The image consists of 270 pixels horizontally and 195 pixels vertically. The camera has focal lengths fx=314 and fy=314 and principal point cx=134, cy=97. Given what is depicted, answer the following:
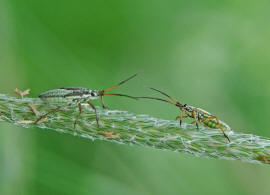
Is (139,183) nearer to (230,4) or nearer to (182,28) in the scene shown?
(182,28)

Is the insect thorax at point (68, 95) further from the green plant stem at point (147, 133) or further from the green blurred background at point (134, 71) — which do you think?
the green blurred background at point (134, 71)

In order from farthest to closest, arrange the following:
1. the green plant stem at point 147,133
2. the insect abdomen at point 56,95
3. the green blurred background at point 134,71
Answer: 1. the green blurred background at point 134,71
2. the insect abdomen at point 56,95
3. the green plant stem at point 147,133

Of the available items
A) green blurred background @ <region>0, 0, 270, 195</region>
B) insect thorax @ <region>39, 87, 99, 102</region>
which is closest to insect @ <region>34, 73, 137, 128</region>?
insect thorax @ <region>39, 87, 99, 102</region>

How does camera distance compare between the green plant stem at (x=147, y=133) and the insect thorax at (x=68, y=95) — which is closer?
the green plant stem at (x=147, y=133)

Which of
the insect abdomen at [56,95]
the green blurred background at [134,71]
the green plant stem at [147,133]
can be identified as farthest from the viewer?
the green blurred background at [134,71]

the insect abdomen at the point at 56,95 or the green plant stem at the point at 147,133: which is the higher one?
the insect abdomen at the point at 56,95

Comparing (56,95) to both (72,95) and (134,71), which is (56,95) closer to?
(72,95)

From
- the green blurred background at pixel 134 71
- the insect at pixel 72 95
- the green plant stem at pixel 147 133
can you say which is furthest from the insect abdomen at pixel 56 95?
the green blurred background at pixel 134 71
